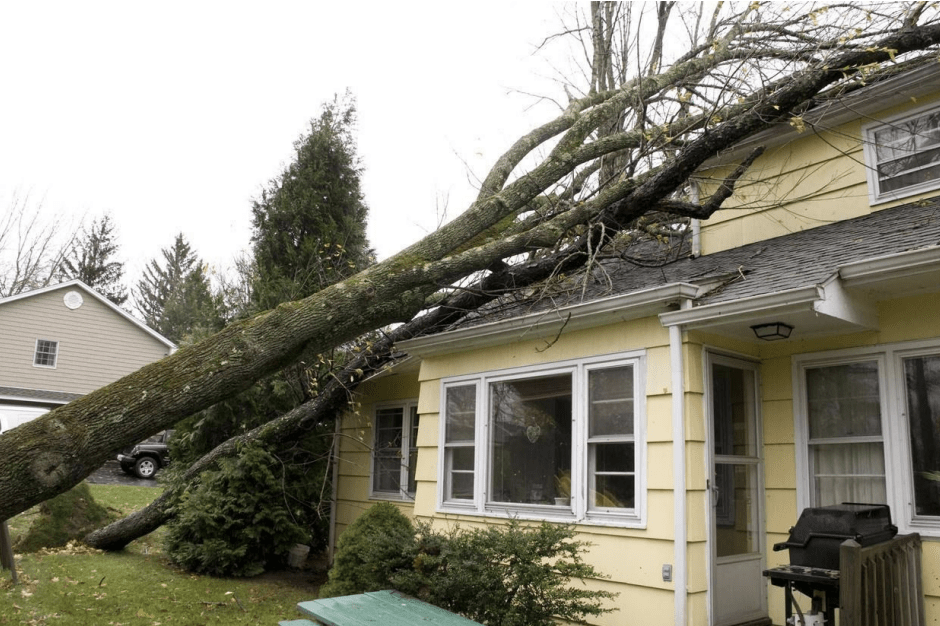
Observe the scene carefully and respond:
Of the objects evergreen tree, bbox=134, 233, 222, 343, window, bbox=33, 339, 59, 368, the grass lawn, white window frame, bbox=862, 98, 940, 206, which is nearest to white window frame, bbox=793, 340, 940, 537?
white window frame, bbox=862, 98, 940, 206

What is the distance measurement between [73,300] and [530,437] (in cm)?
2550

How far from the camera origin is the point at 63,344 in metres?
26.4

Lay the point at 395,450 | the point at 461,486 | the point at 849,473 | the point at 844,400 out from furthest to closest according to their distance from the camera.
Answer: the point at 395,450, the point at 461,486, the point at 844,400, the point at 849,473

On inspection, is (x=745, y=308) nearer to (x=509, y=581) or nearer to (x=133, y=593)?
(x=509, y=581)

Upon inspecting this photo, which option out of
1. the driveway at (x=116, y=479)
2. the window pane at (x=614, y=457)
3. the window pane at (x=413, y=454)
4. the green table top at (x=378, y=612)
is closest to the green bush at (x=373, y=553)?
the green table top at (x=378, y=612)

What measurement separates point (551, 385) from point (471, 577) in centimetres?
217

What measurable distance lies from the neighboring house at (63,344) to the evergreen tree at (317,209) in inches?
606

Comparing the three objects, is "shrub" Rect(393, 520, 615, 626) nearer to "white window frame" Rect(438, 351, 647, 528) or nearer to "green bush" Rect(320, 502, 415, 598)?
"green bush" Rect(320, 502, 415, 598)

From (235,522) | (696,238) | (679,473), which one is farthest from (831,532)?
→ (235,522)

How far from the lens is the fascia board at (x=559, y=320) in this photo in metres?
5.64

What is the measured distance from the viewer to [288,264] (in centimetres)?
1337

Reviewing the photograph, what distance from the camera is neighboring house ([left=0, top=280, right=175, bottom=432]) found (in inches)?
978

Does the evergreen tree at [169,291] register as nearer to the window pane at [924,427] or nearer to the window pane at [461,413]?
the window pane at [461,413]

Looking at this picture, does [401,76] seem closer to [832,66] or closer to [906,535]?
[832,66]
